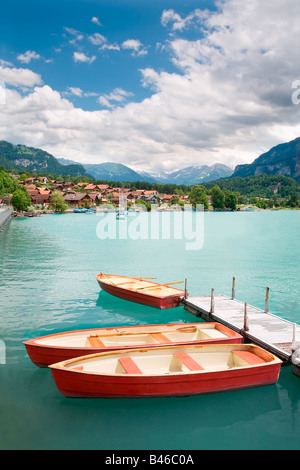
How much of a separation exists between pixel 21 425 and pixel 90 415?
Result: 1.99 meters

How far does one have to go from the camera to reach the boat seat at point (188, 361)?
12016mm

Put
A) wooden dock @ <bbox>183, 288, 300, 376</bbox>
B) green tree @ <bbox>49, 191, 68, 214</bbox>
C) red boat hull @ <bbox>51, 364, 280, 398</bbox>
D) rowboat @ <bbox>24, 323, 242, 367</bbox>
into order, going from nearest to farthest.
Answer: red boat hull @ <bbox>51, 364, 280, 398</bbox> < rowboat @ <bbox>24, 323, 242, 367</bbox> < wooden dock @ <bbox>183, 288, 300, 376</bbox> < green tree @ <bbox>49, 191, 68, 214</bbox>

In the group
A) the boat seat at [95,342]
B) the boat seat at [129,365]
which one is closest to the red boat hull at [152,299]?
the boat seat at [95,342]

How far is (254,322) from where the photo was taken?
17.1 m

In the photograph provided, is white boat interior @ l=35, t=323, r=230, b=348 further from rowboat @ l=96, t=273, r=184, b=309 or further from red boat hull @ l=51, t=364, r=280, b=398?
rowboat @ l=96, t=273, r=184, b=309

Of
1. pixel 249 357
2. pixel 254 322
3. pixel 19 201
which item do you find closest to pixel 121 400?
pixel 249 357

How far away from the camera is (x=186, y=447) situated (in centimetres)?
980

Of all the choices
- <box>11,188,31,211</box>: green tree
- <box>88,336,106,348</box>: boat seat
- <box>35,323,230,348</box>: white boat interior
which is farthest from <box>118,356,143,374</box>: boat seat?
<box>11,188,31,211</box>: green tree

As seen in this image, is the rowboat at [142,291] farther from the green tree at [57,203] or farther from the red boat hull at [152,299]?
the green tree at [57,203]

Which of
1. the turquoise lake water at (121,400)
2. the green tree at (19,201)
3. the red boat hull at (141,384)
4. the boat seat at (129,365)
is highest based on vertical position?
the green tree at (19,201)

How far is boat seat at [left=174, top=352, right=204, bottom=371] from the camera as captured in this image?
473 inches

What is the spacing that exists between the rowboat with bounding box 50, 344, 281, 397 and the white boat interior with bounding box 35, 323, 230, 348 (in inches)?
62.2

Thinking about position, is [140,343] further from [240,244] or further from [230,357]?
[240,244]

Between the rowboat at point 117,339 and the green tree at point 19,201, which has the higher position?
the green tree at point 19,201
